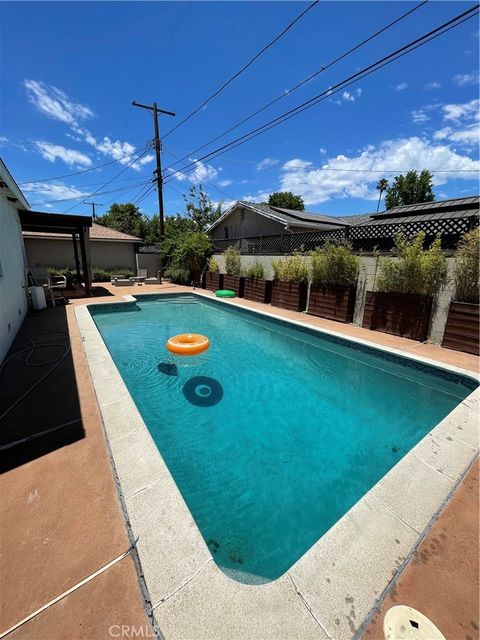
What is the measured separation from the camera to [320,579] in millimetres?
1519

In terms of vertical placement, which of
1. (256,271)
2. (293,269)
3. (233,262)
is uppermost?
(233,262)

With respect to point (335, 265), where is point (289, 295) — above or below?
below

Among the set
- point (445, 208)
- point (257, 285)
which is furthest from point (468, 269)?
point (257, 285)

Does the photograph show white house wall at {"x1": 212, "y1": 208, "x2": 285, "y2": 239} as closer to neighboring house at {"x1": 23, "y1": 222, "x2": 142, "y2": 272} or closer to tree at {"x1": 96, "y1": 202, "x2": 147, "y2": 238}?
neighboring house at {"x1": 23, "y1": 222, "x2": 142, "y2": 272}

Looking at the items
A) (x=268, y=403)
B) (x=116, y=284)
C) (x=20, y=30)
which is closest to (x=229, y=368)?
(x=268, y=403)

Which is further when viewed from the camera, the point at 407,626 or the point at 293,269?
the point at 293,269

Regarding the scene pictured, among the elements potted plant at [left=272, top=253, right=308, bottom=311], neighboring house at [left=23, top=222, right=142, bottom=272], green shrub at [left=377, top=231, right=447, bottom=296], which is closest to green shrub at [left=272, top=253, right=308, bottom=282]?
potted plant at [left=272, top=253, right=308, bottom=311]

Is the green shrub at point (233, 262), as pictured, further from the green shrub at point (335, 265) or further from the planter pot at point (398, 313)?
the planter pot at point (398, 313)

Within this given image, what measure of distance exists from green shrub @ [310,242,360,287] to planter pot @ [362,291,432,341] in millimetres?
895

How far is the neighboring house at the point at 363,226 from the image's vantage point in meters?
6.42

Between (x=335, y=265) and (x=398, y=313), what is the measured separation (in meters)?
2.25

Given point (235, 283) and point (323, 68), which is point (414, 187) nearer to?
point (235, 283)

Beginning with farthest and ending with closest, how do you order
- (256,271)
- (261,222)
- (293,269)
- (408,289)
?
(261,222) → (256,271) → (293,269) → (408,289)

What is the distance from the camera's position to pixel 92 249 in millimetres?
17625
